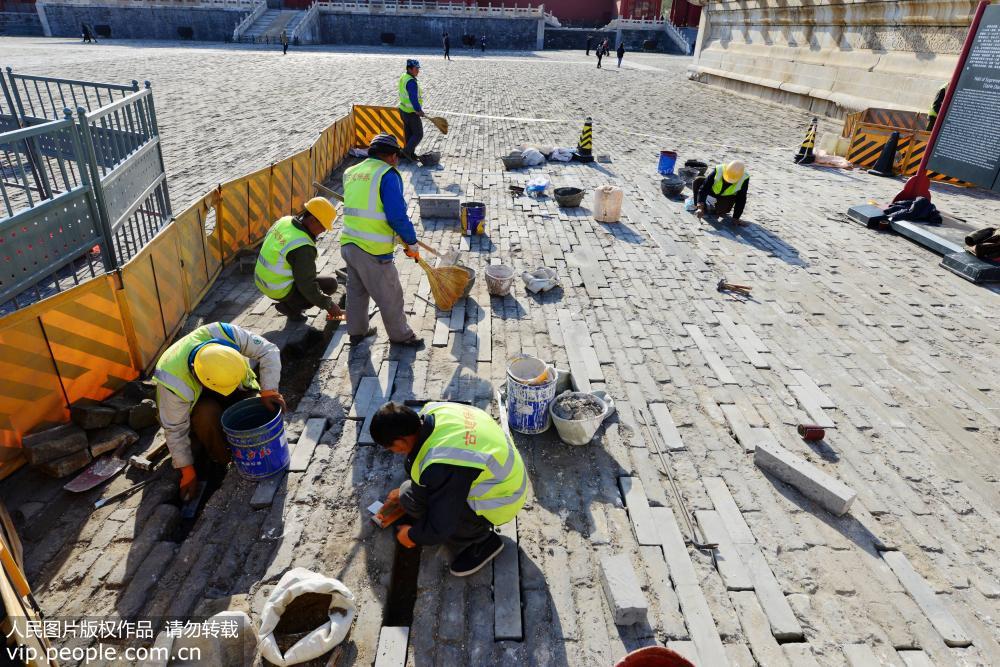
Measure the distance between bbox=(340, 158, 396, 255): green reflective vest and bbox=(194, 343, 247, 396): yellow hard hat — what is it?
1.95m

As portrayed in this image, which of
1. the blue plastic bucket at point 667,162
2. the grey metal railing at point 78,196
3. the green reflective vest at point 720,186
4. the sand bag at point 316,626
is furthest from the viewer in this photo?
the blue plastic bucket at point 667,162

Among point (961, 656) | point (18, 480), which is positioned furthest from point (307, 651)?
point (961, 656)

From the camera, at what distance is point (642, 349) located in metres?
6.44

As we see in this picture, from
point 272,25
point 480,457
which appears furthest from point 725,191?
point 272,25

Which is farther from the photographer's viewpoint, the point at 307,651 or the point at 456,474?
the point at 456,474

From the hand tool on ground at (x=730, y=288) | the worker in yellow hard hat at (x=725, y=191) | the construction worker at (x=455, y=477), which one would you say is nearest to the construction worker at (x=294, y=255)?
the construction worker at (x=455, y=477)

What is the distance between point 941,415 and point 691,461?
2741 millimetres

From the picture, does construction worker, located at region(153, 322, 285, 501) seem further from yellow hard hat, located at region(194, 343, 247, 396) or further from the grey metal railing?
the grey metal railing

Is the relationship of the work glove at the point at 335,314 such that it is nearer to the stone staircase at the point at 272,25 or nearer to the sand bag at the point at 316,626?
the sand bag at the point at 316,626

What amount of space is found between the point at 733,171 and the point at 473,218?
4.47 meters

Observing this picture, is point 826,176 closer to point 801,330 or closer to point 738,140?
point 738,140

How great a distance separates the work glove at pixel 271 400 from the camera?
4449 millimetres

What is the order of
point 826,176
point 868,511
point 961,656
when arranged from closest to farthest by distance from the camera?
point 961,656
point 868,511
point 826,176

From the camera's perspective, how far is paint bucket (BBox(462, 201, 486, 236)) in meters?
9.23
